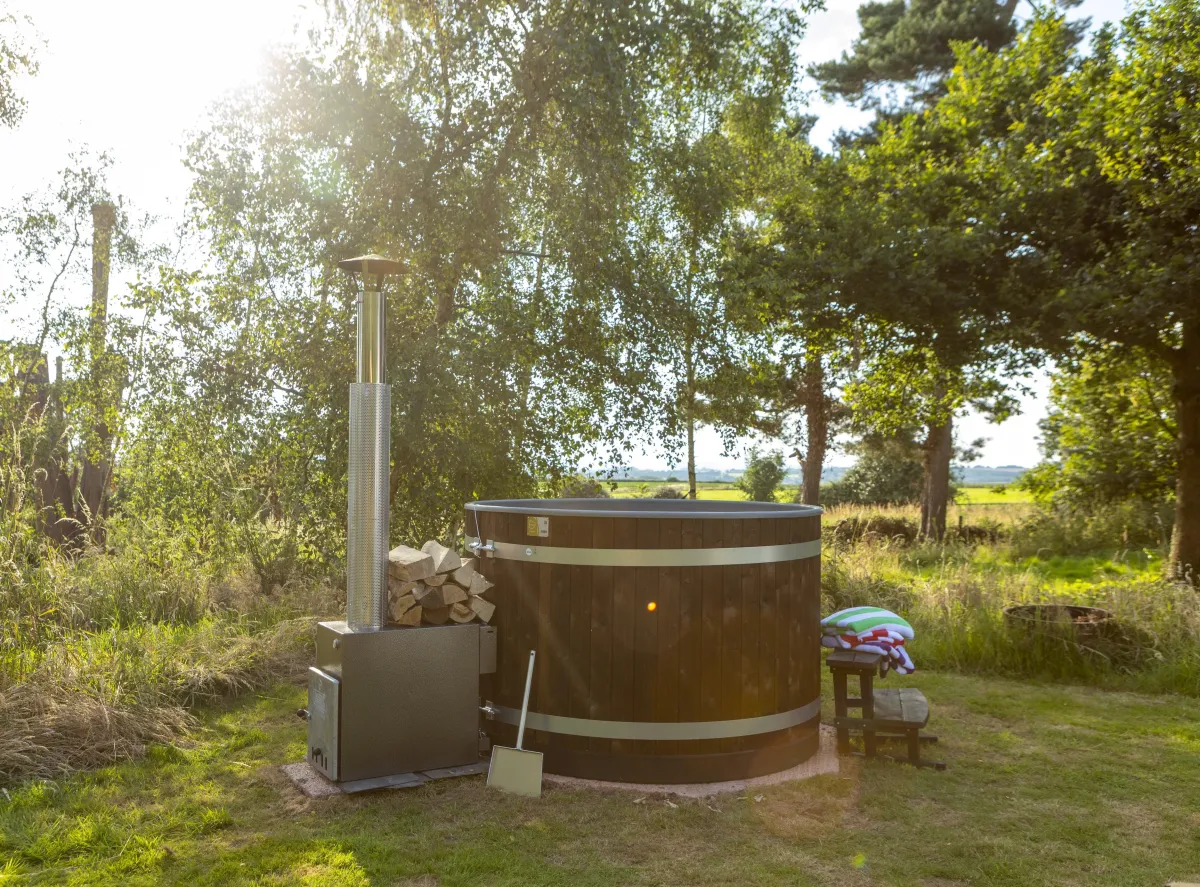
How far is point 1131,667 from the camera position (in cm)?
633

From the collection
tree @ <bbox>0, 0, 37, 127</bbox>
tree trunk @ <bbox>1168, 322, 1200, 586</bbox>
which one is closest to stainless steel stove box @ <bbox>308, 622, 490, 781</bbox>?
tree trunk @ <bbox>1168, 322, 1200, 586</bbox>

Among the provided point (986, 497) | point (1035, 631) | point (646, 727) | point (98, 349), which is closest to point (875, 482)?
point (986, 497)

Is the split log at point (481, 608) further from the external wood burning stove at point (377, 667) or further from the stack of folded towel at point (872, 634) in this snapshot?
the stack of folded towel at point (872, 634)

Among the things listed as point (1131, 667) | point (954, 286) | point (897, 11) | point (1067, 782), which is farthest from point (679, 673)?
point (897, 11)

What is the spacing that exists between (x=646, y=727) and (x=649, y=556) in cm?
76

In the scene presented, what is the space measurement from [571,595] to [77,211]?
10239mm

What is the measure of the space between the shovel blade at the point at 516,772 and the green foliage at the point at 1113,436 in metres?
8.15

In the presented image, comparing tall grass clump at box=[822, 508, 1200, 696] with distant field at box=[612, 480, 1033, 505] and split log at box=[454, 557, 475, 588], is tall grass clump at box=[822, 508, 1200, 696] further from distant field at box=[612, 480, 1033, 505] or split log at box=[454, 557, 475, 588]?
distant field at box=[612, 480, 1033, 505]

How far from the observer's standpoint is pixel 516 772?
392 cm

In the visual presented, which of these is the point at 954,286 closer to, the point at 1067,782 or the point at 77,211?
the point at 1067,782

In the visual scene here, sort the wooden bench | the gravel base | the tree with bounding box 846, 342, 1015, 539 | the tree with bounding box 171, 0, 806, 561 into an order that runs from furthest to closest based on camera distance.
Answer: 1. the tree with bounding box 846, 342, 1015, 539
2. the tree with bounding box 171, 0, 806, 561
3. the wooden bench
4. the gravel base

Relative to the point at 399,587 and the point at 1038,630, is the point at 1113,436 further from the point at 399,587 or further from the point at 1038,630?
the point at 399,587

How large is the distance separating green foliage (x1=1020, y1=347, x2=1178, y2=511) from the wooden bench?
662 centimetres

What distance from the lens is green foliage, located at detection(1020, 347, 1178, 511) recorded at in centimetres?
A: 1042
